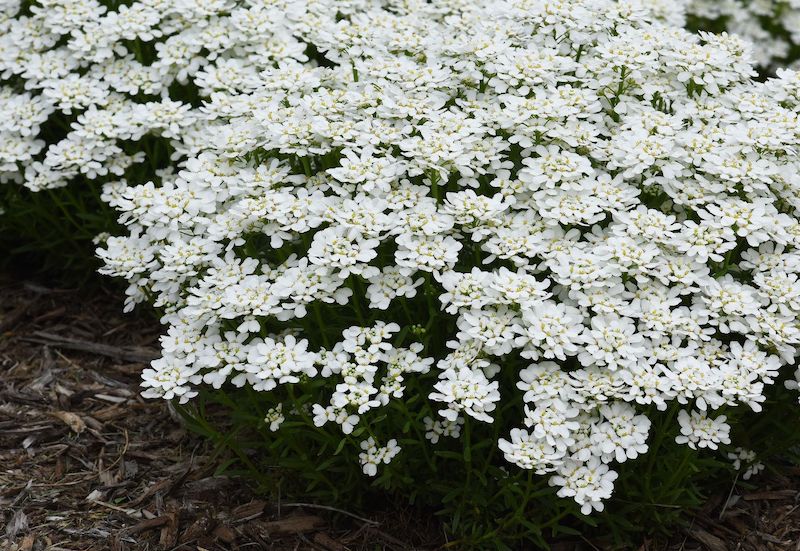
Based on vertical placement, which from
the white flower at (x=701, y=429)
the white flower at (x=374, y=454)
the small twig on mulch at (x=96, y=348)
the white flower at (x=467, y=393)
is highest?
the white flower at (x=467, y=393)

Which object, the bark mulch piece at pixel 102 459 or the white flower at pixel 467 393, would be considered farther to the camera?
the bark mulch piece at pixel 102 459

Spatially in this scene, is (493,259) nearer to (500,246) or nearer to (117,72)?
(500,246)

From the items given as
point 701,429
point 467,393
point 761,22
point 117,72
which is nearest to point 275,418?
point 467,393

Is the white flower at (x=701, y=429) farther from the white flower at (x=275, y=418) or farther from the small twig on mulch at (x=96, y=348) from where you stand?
the small twig on mulch at (x=96, y=348)

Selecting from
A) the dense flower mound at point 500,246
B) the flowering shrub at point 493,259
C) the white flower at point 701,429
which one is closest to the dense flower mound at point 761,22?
the flowering shrub at point 493,259

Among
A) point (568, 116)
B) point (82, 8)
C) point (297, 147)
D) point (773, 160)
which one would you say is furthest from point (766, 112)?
point (82, 8)

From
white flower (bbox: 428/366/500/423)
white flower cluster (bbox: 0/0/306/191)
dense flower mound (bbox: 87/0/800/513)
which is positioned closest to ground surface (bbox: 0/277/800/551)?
dense flower mound (bbox: 87/0/800/513)
